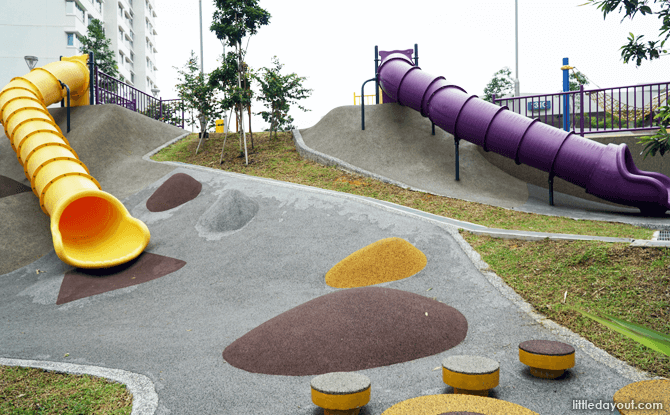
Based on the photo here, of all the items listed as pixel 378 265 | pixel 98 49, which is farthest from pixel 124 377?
pixel 98 49

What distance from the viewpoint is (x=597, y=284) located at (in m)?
6.77

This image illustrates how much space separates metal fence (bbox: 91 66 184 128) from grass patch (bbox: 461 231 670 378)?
19045 millimetres

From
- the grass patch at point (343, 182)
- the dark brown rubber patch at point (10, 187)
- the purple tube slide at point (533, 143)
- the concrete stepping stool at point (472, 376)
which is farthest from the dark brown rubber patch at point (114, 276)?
the purple tube slide at point (533, 143)

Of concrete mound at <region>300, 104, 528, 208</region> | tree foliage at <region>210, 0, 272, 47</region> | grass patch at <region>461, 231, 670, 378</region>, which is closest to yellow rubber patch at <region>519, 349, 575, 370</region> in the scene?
grass patch at <region>461, 231, 670, 378</region>

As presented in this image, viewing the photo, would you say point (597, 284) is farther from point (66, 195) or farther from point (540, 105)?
point (540, 105)

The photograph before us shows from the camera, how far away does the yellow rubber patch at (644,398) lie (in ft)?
12.7

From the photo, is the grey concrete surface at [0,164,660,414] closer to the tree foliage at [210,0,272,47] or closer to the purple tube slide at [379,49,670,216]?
the purple tube slide at [379,49,670,216]

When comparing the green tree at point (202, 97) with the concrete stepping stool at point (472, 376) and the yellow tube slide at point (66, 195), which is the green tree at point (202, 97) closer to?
the yellow tube slide at point (66, 195)

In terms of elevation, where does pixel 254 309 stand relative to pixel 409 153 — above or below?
below

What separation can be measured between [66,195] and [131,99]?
14.3 m

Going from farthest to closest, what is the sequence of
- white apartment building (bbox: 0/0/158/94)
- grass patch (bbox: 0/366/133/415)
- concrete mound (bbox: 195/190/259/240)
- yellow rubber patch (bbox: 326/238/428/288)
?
1. white apartment building (bbox: 0/0/158/94)
2. concrete mound (bbox: 195/190/259/240)
3. yellow rubber patch (bbox: 326/238/428/288)
4. grass patch (bbox: 0/366/133/415)

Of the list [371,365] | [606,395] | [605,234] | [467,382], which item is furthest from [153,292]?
[605,234]

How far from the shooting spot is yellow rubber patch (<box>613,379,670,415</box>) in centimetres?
386

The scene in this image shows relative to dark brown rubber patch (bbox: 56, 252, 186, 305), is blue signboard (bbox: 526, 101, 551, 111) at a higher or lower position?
higher
